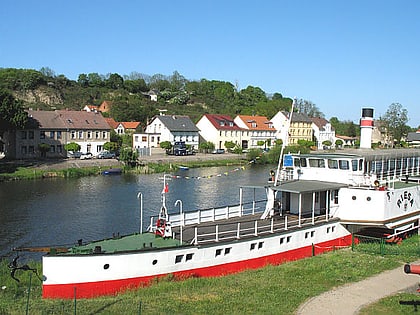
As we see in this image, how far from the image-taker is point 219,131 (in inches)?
3748

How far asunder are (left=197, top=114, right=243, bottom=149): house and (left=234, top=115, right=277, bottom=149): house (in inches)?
64.4

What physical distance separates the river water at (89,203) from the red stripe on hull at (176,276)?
7477 millimetres

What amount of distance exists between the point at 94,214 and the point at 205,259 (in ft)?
65.3

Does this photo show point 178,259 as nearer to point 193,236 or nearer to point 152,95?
point 193,236

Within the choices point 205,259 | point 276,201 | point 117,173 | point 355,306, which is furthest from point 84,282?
point 117,173

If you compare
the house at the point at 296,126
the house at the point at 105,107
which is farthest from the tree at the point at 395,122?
the house at the point at 105,107

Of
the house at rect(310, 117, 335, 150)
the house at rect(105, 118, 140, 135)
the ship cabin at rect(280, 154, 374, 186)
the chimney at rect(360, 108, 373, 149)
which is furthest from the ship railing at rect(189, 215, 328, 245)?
the house at rect(310, 117, 335, 150)

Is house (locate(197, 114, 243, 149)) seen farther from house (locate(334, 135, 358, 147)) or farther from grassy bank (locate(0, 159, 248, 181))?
house (locate(334, 135, 358, 147))

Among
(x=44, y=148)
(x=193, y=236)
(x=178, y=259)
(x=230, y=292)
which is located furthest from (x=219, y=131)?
(x=230, y=292)

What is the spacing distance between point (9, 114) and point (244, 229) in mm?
46462

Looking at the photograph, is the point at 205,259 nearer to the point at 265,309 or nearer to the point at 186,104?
the point at 265,309

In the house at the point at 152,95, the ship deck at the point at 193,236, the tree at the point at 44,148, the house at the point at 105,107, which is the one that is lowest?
the ship deck at the point at 193,236

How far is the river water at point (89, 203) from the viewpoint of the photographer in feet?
100

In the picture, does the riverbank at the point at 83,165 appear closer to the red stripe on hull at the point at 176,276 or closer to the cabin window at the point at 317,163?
the cabin window at the point at 317,163
